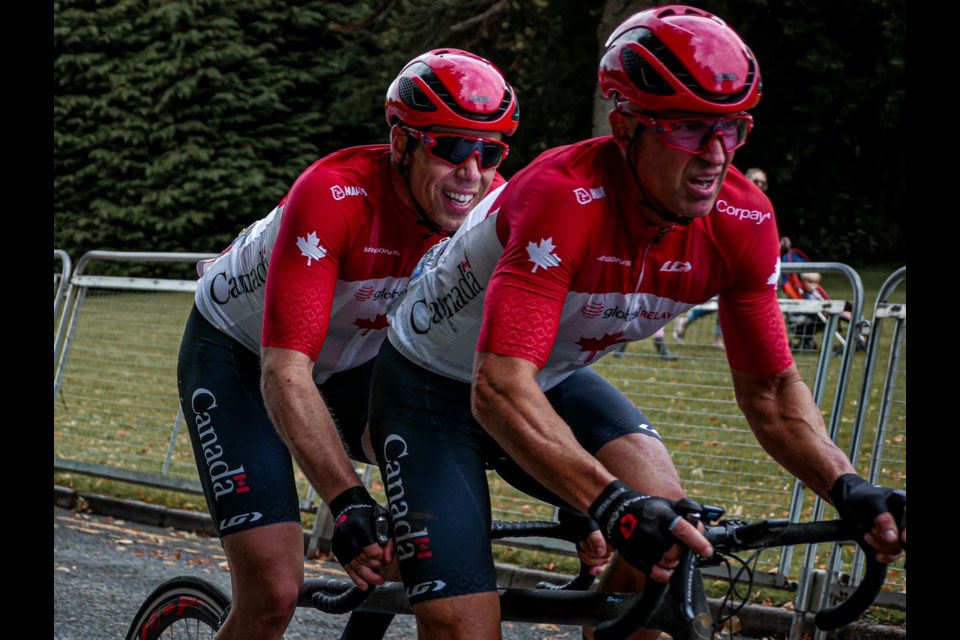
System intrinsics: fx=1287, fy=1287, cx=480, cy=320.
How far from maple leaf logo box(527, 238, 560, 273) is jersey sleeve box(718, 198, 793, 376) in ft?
1.92

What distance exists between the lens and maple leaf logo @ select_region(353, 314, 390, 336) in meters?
4.35

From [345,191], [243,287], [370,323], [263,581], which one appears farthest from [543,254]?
[243,287]

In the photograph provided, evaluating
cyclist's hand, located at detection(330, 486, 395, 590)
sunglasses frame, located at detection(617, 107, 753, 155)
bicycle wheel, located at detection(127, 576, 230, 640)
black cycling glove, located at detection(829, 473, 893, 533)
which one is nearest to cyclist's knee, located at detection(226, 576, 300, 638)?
bicycle wheel, located at detection(127, 576, 230, 640)

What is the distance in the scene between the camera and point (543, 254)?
10.2ft

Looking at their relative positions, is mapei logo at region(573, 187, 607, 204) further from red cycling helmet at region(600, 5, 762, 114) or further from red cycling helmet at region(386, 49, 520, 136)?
red cycling helmet at region(386, 49, 520, 136)

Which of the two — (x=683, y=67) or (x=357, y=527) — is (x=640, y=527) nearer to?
(x=357, y=527)

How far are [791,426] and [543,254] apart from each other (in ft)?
2.93

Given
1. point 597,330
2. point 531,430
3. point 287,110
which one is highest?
point 597,330

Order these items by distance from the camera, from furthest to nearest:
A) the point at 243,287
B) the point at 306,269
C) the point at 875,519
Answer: the point at 243,287 → the point at 306,269 → the point at 875,519

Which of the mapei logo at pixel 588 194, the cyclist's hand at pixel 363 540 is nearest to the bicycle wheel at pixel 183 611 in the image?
the cyclist's hand at pixel 363 540

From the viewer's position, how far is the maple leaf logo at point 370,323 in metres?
4.35

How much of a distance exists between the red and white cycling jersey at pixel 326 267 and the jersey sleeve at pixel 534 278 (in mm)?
906
